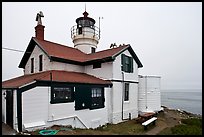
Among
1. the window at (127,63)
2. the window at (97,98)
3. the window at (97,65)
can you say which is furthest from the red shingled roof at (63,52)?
the window at (97,98)

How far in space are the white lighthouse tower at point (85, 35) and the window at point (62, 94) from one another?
1003cm

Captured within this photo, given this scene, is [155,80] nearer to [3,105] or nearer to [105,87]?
[105,87]

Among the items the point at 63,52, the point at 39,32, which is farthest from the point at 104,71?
the point at 39,32

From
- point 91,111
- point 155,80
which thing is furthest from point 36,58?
point 155,80

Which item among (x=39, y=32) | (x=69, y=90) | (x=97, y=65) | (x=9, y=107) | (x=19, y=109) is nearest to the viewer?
(x=19, y=109)

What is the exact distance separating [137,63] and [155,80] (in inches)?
96.3

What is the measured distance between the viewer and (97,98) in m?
13.0

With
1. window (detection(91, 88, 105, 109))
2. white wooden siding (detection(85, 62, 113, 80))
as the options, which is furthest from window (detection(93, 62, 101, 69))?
window (detection(91, 88, 105, 109))

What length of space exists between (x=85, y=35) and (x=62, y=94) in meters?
11.5

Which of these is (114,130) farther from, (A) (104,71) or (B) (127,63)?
(B) (127,63)

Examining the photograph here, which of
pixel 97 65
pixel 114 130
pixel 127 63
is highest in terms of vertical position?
pixel 127 63

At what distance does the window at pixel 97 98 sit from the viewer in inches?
498

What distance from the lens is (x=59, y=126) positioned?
10289 mm

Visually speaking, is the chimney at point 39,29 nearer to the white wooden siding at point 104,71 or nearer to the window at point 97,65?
the window at point 97,65
